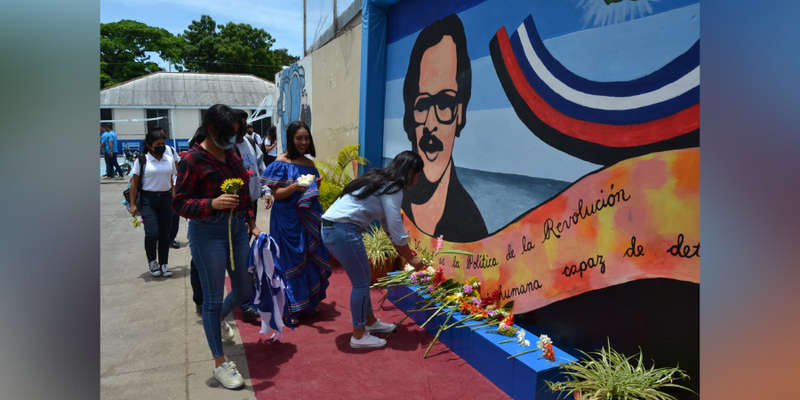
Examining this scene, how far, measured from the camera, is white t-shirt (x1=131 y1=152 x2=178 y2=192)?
5926mm

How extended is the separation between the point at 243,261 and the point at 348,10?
5.78 metres

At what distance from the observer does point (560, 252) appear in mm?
3482

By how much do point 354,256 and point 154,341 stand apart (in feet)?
6.13

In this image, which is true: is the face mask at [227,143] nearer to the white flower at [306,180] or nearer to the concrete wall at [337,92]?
the white flower at [306,180]

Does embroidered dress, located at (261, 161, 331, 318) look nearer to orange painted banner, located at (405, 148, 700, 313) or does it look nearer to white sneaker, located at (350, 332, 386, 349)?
white sneaker, located at (350, 332, 386, 349)

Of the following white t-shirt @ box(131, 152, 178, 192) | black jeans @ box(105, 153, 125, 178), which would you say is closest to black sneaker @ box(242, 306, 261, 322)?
white t-shirt @ box(131, 152, 178, 192)

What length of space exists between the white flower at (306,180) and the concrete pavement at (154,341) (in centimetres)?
140

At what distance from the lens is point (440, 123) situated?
5062 mm

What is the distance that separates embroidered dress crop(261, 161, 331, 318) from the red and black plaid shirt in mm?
1171

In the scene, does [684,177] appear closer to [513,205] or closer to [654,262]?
[654,262]

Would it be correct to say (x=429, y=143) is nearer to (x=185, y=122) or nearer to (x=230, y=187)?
(x=230, y=187)

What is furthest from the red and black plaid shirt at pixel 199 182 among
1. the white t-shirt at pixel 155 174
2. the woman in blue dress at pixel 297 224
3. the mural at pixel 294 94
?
the mural at pixel 294 94

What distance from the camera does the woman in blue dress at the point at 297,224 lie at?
4.70m

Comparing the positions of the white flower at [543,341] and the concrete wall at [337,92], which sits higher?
the concrete wall at [337,92]
